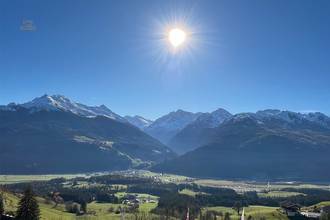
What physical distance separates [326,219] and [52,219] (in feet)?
319

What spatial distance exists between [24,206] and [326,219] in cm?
10872

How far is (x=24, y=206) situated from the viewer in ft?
441

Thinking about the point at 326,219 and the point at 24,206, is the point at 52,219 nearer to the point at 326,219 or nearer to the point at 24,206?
the point at 24,206

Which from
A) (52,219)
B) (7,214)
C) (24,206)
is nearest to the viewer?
(24,206)

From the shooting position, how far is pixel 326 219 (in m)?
188

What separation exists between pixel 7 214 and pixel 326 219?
109778 millimetres

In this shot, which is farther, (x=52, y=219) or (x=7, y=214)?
(x=52, y=219)

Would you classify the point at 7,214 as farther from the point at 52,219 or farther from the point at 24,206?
the point at 24,206

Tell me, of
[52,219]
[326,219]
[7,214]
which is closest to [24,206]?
[7,214]

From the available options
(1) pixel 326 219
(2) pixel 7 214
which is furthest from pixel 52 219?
→ (1) pixel 326 219

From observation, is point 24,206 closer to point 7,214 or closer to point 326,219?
point 7,214

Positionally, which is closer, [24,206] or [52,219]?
[24,206]

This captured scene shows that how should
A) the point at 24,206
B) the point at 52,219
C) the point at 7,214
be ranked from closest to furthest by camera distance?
the point at 24,206 → the point at 7,214 → the point at 52,219

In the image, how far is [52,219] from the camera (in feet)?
605
